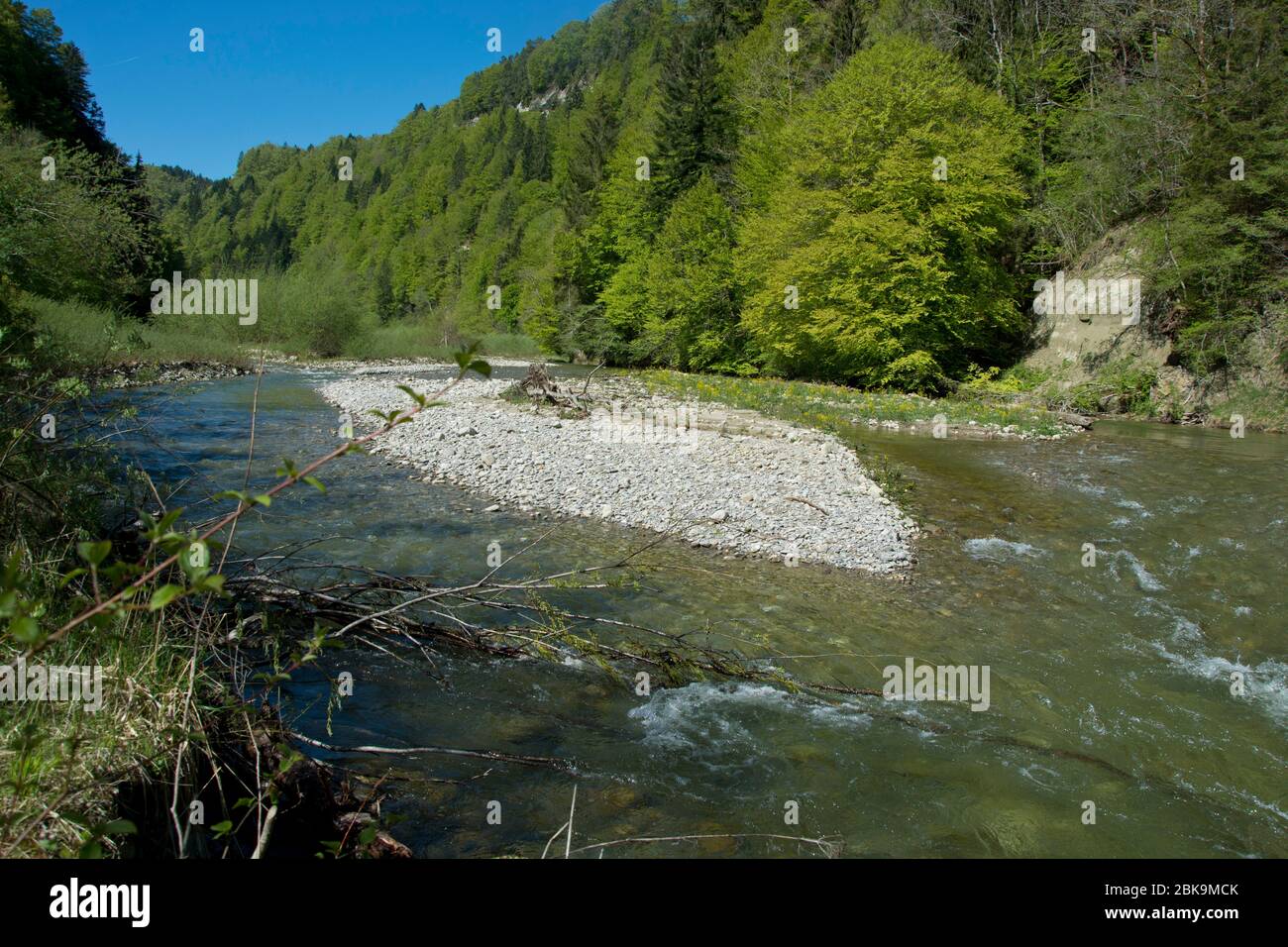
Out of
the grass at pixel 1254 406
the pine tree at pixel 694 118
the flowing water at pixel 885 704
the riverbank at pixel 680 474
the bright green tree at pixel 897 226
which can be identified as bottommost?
the flowing water at pixel 885 704

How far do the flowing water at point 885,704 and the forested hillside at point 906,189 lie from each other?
1311 centimetres

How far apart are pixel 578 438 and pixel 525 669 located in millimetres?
9317

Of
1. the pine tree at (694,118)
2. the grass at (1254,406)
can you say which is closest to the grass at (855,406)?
the grass at (1254,406)

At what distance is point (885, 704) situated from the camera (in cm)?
515

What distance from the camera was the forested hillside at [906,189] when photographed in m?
19.3

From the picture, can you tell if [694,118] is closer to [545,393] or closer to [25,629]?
[545,393]

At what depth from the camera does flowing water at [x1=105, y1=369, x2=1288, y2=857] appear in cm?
387

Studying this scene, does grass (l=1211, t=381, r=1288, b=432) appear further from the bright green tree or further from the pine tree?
the pine tree

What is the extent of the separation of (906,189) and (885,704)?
22790mm

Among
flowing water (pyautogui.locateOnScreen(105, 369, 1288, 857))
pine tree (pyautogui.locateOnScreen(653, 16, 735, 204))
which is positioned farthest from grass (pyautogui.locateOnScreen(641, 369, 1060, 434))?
pine tree (pyautogui.locateOnScreen(653, 16, 735, 204))

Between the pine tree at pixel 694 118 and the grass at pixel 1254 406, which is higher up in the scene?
the pine tree at pixel 694 118

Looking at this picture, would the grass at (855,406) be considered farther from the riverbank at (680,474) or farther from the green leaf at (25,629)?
the green leaf at (25,629)

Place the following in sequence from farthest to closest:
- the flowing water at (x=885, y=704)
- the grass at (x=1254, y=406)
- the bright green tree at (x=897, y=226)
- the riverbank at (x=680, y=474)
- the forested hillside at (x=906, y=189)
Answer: the bright green tree at (x=897, y=226)
the forested hillside at (x=906, y=189)
the grass at (x=1254, y=406)
the riverbank at (x=680, y=474)
the flowing water at (x=885, y=704)
